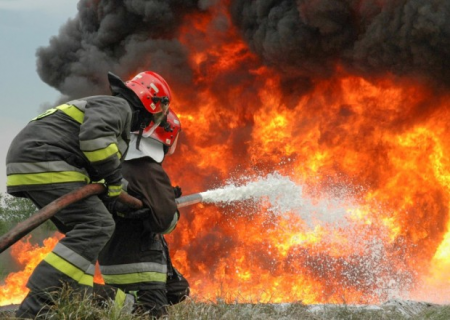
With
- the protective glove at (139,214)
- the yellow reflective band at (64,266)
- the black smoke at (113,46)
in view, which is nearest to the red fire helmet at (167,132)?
the protective glove at (139,214)

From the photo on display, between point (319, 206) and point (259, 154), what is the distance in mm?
1675

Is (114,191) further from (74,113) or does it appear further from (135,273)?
(135,273)

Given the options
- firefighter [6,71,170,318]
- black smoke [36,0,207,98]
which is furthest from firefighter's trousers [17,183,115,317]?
black smoke [36,0,207,98]

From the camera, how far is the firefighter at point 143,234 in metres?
4.73

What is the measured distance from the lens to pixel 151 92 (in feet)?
16.0

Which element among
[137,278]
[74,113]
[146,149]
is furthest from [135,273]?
[74,113]

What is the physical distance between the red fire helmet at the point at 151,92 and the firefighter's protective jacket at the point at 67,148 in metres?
0.63

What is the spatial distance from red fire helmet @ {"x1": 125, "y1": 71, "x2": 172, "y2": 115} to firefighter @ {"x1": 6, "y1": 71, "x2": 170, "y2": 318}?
0.59 metres

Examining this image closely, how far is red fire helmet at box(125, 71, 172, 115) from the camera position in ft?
15.8

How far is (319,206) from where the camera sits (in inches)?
404

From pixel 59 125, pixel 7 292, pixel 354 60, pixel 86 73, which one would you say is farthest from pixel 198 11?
pixel 59 125

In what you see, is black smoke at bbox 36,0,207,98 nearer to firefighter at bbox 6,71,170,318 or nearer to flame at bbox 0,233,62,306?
flame at bbox 0,233,62,306

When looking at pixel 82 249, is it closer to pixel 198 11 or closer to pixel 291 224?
pixel 291 224

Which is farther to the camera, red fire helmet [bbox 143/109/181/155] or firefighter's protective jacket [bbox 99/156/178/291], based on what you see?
red fire helmet [bbox 143/109/181/155]
